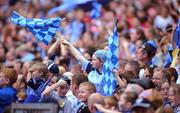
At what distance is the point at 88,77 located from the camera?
13180mm

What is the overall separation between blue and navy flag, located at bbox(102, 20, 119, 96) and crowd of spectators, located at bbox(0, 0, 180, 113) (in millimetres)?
201

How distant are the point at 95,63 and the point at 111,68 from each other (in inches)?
23.6

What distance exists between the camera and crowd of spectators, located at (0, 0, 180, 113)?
10922 millimetres

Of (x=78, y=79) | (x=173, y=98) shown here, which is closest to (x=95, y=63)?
(x=78, y=79)

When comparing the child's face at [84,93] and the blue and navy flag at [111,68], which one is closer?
the child's face at [84,93]

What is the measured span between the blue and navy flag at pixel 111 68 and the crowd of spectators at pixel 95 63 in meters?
0.20

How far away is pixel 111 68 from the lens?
12766mm

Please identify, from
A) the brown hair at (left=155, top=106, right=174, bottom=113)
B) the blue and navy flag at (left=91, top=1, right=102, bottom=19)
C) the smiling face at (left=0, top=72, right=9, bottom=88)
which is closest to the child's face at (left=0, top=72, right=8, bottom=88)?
the smiling face at (left=0, top=72, right=9, bottom=88)

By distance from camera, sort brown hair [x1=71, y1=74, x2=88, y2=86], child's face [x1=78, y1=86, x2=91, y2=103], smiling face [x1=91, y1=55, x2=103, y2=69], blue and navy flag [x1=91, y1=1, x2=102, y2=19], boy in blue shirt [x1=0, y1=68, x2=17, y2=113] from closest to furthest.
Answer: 1. child's face [x1=78, y1=86, x2=91, y2=103]
2. brown hair [x1=71, y1=74, x2=88, y2=86]
3. boy in blue shirt [x1=0, y1=68, x2=17, y2=113]
4. smiling face [x1=91, y1=55, x2=103, y2=69]
5. blue and navy flag [x1=91, y1=1, x2=102, y2=19]

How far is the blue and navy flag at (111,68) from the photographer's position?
41.3 feet

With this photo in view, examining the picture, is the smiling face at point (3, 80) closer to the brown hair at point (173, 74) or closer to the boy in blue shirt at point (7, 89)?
the boy in blue shirt at point (7, 89)

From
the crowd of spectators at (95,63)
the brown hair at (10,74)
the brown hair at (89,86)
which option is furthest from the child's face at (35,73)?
the brown hair at (89,86)

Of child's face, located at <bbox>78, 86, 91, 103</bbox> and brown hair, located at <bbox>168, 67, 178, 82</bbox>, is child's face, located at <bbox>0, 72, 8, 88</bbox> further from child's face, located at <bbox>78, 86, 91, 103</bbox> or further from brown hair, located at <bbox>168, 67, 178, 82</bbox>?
brown hair, located at <bbox>168, 67, 178, 82</bbox>

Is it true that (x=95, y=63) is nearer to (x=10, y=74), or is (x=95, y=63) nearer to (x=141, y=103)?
(x=10, y=74)
